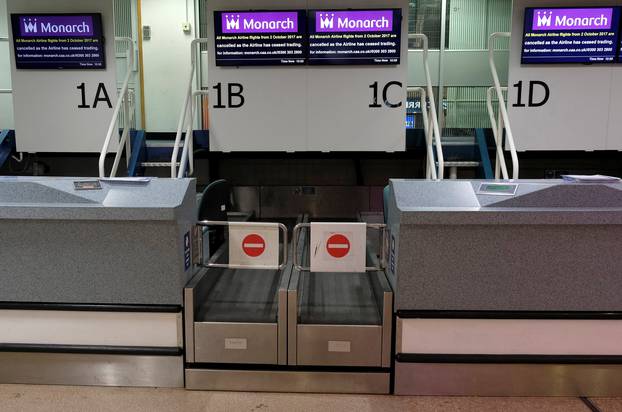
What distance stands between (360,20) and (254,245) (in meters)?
2.59

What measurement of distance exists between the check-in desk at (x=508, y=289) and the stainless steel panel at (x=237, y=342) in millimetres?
756

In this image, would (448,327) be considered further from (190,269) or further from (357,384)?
(190,269)

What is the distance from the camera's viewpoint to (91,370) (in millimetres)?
2912

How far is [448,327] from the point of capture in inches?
109

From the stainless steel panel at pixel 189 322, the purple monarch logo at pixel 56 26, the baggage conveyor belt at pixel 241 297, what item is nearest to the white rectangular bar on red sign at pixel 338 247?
the baggage conveyor belt at pixel 241 297

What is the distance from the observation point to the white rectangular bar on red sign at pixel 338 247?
2889 mm

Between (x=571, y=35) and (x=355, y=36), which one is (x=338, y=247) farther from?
(x=571, y=35)

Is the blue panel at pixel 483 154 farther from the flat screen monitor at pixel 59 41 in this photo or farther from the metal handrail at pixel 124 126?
the flat screen monitor at pixel 59 41

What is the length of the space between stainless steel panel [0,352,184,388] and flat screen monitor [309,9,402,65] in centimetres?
305

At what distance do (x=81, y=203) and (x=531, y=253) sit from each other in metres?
2.58

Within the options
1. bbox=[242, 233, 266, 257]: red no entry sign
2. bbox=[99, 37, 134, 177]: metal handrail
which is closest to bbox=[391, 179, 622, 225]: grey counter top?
bbox=[242, 233, 266, 257]: red no entry sign

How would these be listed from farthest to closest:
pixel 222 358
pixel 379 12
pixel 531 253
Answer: pixel 379 12 < pixel 222 358 < pixel 531 253

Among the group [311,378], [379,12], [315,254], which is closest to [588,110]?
[379,12]

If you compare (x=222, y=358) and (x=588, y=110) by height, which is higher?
(x=588, y=110)
